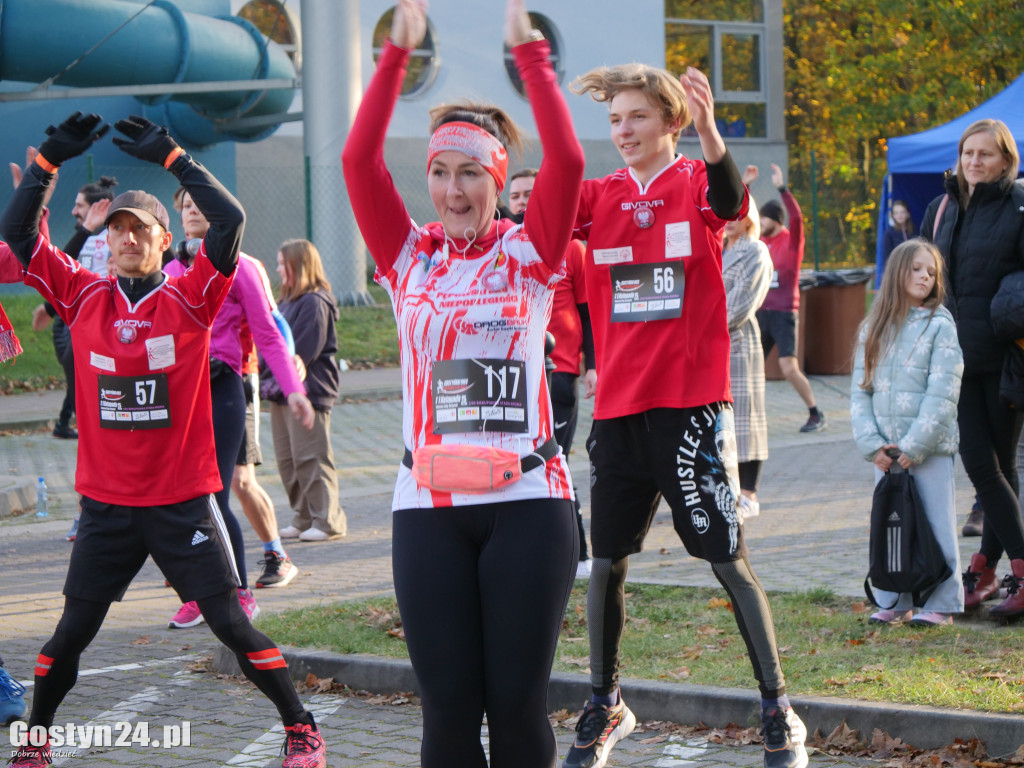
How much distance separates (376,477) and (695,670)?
22.9 feet

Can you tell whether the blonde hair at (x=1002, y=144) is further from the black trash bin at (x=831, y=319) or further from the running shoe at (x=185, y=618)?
the black trash bin at (x=831, y=319)

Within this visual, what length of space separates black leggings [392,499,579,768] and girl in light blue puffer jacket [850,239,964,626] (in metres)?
3.26

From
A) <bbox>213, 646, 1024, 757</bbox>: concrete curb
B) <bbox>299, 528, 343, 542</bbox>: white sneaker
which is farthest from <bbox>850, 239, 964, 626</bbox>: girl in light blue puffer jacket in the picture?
<bbox>299, 528, 343, 542</bbox>: white sneaker

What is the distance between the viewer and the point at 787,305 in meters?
14.6

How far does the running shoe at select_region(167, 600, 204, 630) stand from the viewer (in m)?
7.14

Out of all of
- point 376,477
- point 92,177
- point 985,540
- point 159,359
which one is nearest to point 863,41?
point 92,177

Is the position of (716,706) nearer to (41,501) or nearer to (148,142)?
(148,142)

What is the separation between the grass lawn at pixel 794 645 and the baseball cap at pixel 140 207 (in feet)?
7.00

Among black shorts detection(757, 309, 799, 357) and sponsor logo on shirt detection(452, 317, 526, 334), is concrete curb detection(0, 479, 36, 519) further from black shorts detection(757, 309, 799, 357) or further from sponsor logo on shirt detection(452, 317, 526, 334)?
sponsor logo on shirt detection(452, 317, 526, 334)

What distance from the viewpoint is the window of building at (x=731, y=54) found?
1251 inches

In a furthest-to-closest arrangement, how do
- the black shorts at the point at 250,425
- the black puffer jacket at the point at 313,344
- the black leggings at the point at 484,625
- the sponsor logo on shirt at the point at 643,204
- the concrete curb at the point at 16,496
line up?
1. the concrete curb at the point at 16,496
2. the black puffer jacket at the point at 313,344
3. the black shorts at the point at 250,425
4. the sponsor logo on shirt at the point at 643,204
5. the black leggings at the point at 484,625

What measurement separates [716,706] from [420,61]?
2270 cm

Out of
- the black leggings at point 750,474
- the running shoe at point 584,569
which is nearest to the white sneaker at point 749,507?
the black leggings at point 750,474

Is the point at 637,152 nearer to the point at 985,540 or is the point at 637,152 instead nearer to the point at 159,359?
the point at 159,359
